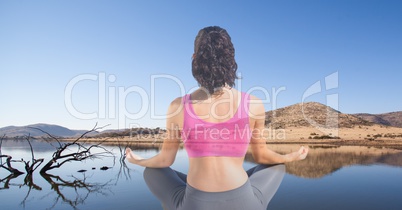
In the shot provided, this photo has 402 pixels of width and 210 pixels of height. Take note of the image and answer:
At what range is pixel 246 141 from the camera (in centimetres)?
228

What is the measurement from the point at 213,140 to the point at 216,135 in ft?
0.14

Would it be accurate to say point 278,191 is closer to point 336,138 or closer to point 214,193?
point 214,193

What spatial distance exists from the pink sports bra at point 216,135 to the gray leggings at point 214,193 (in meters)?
0.29

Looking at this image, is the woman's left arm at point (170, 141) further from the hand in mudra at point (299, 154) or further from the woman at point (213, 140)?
the hand in mudra at point (299, 154)

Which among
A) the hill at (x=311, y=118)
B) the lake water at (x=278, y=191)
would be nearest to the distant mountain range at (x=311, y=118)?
the hill at (x=311, y=118)

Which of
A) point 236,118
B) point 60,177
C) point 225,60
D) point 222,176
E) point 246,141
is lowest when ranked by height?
point 60,177

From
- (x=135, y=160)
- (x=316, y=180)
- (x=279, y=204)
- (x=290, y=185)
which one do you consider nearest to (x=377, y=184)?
(x=316, y=180)

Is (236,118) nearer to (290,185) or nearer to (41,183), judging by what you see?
(290,185)

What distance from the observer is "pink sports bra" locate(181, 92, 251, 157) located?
220 centimetres

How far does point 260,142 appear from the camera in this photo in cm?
254

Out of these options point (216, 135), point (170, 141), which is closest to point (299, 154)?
point (216, 135)

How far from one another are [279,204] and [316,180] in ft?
12.2

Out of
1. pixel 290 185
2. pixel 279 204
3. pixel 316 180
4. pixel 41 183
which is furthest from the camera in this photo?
pixel 41 183

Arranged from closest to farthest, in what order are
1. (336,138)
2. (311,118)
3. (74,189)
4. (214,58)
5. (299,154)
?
(214,58)
(299,154)
(74,189)
(336,138)
(311,118)
